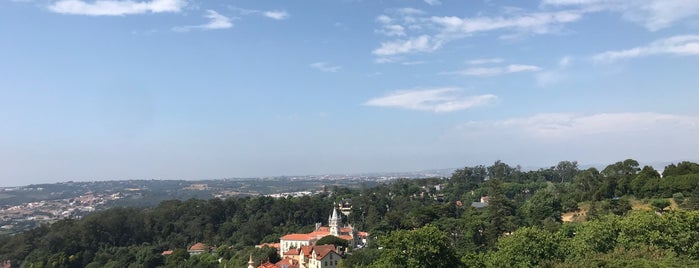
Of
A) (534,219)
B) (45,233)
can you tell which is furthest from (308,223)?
(534,219)

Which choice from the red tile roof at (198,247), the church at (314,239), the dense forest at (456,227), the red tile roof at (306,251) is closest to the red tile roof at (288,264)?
the red tile roof at (306,251)

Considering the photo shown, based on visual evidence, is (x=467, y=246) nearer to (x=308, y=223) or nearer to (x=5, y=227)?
(x=308, y=223)

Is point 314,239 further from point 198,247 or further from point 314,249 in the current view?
point 198,247

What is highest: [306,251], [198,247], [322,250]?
[322,250]

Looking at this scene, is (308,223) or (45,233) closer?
(45,233)

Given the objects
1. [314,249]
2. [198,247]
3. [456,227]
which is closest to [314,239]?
[314,249]

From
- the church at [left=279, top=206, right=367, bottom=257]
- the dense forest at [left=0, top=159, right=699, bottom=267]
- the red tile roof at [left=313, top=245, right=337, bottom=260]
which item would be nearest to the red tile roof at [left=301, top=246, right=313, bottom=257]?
the red tile roof at [left=313, top=245, right=337, bottom=260]

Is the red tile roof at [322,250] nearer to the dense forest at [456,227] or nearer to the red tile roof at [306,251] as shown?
the red tile roof at [306,251]

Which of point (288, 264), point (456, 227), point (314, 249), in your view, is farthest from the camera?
point (456, 227)

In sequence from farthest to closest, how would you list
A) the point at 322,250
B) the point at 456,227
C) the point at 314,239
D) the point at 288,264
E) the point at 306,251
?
1. the point at 314,239
2. the point at 306,251
3. the point at 456,227
4. the point at 322,250
5. the point at 288,264
